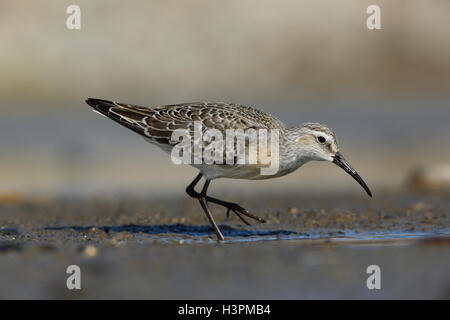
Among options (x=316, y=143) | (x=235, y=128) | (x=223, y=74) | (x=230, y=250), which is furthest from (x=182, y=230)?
(x=223, y=74)

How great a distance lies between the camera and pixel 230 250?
9.95 metres

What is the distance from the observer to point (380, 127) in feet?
74.8

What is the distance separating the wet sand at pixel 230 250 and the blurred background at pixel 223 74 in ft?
15.1

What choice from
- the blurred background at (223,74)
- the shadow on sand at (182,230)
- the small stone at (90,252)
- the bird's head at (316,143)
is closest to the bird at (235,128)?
the bird's head at (316,143)

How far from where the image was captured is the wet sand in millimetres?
8009

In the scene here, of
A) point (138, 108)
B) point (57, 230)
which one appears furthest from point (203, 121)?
point (57, 230)

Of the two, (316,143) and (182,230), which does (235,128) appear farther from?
(182,230)

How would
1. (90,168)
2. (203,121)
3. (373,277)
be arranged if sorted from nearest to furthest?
1. (373,277)
2. (203,121)
3. (90,168)

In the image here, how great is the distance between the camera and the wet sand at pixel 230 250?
26.3 feet

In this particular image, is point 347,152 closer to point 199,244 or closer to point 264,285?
point 199,244

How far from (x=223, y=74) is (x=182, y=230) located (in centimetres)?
1500

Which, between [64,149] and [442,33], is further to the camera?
[442,33]

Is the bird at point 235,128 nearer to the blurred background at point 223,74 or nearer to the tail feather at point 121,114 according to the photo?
the tail feather at point 121,114

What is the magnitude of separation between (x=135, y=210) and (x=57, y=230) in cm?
235
